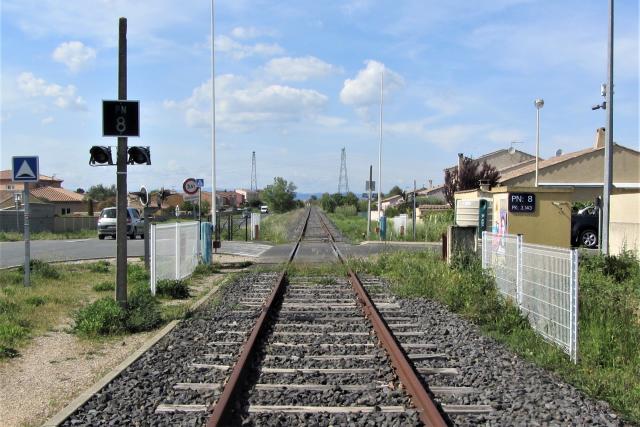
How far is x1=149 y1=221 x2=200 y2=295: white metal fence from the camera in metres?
12.4

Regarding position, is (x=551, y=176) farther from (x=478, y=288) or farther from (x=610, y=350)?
(x=610, y=350)

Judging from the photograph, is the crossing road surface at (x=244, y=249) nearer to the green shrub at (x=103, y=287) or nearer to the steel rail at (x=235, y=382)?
the green shrub at (x=103, y=287)

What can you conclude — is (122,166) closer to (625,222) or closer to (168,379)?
(168,379)

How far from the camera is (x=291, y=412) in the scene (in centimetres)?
539

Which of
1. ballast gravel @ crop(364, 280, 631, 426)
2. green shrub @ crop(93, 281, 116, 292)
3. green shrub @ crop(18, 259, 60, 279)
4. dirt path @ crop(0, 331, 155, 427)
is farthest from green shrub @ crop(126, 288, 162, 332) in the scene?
green shrub @ crop(18, 259, 60, 279)

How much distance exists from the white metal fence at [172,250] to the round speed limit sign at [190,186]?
13.7 ft

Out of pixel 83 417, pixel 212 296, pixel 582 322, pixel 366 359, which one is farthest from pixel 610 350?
pixel 212 296

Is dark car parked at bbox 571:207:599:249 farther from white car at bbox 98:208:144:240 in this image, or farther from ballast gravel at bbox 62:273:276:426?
white car at bbox 98:208:144:240

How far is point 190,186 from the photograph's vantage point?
21.2 metres

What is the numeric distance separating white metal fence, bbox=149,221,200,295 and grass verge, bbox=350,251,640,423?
15.8 feet

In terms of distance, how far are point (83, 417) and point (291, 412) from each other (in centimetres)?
173

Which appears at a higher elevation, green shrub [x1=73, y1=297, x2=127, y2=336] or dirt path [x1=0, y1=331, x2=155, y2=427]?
green shrub [x1=73, y1=297, x2=127, y2=336]

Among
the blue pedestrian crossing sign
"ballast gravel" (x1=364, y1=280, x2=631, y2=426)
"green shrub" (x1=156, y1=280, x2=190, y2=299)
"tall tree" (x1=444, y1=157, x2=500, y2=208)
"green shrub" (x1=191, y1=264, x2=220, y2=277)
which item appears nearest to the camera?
"ballast gravel" (x1=364, y1=280, x2=631, y2=426)

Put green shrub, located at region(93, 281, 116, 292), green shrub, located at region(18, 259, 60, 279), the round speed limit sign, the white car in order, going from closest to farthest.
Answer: green shrub, located at region(93, 281, 116, 292) < green shrub, located at region(18, 259, 60, 279) < the round speed limit sign < the white car
